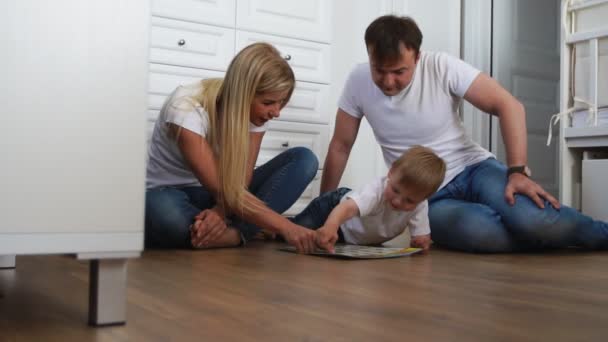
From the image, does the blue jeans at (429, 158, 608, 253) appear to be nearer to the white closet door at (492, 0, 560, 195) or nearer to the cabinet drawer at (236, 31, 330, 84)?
the cabinet drawer at (236, 31, 330, 84)

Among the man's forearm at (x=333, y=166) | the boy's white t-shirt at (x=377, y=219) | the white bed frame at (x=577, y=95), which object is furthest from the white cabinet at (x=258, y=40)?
the white bed frame at (x=577, y=95)

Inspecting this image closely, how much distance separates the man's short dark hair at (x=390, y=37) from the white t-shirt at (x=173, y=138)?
0.36 meters

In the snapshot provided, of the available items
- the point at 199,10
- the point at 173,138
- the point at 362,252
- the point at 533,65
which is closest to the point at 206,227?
the point at 173,138

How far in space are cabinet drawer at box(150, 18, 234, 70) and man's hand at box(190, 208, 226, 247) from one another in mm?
653

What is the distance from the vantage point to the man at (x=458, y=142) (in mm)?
1624

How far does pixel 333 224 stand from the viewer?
1.50 metres

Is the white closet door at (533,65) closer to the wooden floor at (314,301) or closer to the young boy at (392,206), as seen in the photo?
the young boy at (392,206)

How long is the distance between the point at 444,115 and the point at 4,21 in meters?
1.32

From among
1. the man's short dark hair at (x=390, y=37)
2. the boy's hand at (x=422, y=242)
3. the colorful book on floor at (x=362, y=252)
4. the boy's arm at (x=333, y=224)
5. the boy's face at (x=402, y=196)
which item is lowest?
the colorful book on floor at (x=362, y=252)

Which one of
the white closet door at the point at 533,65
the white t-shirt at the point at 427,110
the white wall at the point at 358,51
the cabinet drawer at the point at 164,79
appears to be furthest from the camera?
the white closet door at the point at 533,65

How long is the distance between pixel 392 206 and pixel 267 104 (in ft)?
1.26

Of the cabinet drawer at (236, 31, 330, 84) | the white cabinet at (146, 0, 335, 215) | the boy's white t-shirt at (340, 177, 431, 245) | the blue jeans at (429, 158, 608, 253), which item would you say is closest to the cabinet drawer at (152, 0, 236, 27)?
the white cabinet at (146, 0, 335, 215)

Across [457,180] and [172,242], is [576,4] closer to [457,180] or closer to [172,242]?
[457,180]

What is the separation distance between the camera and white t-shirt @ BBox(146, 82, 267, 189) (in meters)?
1.51
